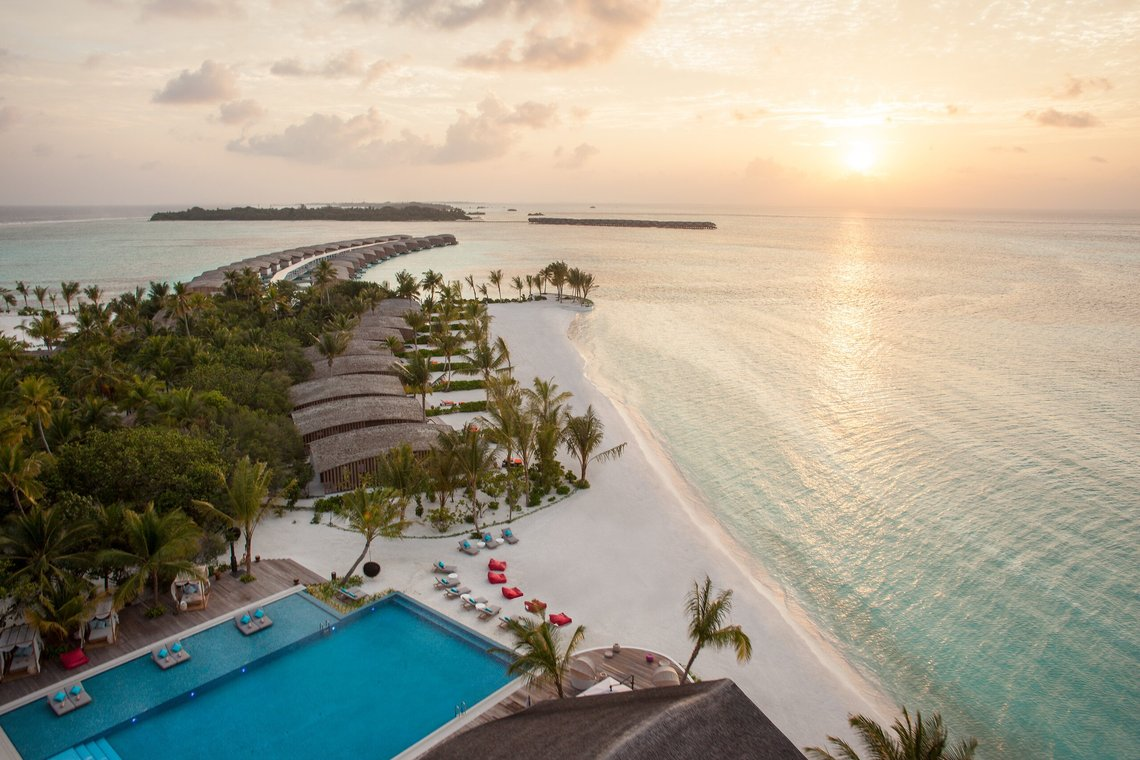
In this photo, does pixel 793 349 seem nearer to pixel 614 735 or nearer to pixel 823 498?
pixel 823 498

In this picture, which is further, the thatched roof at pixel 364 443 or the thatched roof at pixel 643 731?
the thatched roof at pixel 364 443

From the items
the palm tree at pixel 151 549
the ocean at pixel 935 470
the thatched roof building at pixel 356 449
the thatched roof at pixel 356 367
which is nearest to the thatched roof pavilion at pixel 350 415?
the thatched roof building at pixel 356 449

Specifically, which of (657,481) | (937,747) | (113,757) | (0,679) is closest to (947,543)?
(657,481)

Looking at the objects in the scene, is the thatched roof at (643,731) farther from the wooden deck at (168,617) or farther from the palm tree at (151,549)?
the palm tree at (151,549)

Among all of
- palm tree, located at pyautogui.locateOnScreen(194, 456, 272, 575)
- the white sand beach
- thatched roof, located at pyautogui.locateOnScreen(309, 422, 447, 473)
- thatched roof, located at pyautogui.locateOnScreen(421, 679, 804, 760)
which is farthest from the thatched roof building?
thatched roof, located at pyautogui.locateOnScreen(421, 679, 804, 760)

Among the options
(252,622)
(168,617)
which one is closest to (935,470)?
(252,622)
